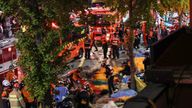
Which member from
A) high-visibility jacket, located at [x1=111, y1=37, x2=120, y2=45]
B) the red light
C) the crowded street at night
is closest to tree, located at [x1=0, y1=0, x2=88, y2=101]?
the crowded street at night

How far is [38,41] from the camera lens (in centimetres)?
1010

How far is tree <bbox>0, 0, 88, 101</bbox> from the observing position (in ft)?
32.3

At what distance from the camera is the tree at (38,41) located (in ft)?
32.3

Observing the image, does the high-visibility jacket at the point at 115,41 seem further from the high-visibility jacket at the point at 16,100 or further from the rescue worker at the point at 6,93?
the high-visibility jacket at the point at 16,100

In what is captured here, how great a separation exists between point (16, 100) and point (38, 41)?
12.4 feet

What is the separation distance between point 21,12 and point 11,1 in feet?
1.32

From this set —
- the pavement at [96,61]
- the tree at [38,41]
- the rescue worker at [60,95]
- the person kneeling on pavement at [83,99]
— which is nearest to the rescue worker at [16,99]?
the rescue worker at [60,95]

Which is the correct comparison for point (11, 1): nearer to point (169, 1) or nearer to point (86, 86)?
point (86, 86)

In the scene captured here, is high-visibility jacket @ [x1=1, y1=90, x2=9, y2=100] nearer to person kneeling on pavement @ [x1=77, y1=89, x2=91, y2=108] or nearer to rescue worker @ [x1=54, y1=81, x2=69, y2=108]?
rescue worker @ [x1=54, y1=81, x2=69, y2=108]

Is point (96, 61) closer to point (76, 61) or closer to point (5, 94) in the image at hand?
point (76, 61)

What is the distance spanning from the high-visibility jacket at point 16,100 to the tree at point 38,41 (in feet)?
10.2

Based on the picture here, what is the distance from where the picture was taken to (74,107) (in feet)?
43.2

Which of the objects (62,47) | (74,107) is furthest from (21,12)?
(74,107)

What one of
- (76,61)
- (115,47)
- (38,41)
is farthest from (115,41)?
(38,41)
